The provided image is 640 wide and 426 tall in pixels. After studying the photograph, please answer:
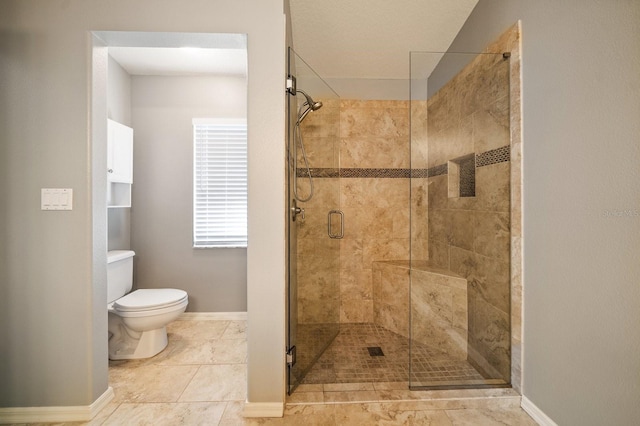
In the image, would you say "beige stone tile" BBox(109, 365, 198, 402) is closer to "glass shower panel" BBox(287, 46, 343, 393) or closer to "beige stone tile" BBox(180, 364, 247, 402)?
"beige stone tile" BBox(180, 364, 247, 402)

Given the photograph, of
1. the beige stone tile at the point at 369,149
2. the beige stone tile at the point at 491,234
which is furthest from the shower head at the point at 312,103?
the beige stone tile at the point at 491,234

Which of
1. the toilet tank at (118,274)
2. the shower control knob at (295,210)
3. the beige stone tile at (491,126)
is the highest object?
the beige stone tile at (491,126)

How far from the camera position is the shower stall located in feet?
5.87

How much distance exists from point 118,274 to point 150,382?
994 millimetres

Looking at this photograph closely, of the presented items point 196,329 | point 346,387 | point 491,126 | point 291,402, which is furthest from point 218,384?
point 491,126

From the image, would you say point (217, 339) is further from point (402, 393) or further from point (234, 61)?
point (234, 61)

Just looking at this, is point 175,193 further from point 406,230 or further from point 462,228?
point 462,228

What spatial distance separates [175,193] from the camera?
115 inches

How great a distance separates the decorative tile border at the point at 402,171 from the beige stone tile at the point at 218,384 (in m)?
1.44

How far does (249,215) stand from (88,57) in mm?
1227

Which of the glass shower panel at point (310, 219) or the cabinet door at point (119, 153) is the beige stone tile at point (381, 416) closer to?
the glass shower panel at point (310, 219)

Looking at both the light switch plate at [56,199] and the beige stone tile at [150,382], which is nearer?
the light switch plate at [56,199]

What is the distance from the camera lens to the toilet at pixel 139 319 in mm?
2084

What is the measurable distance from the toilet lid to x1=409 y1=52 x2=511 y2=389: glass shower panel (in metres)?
1.80
